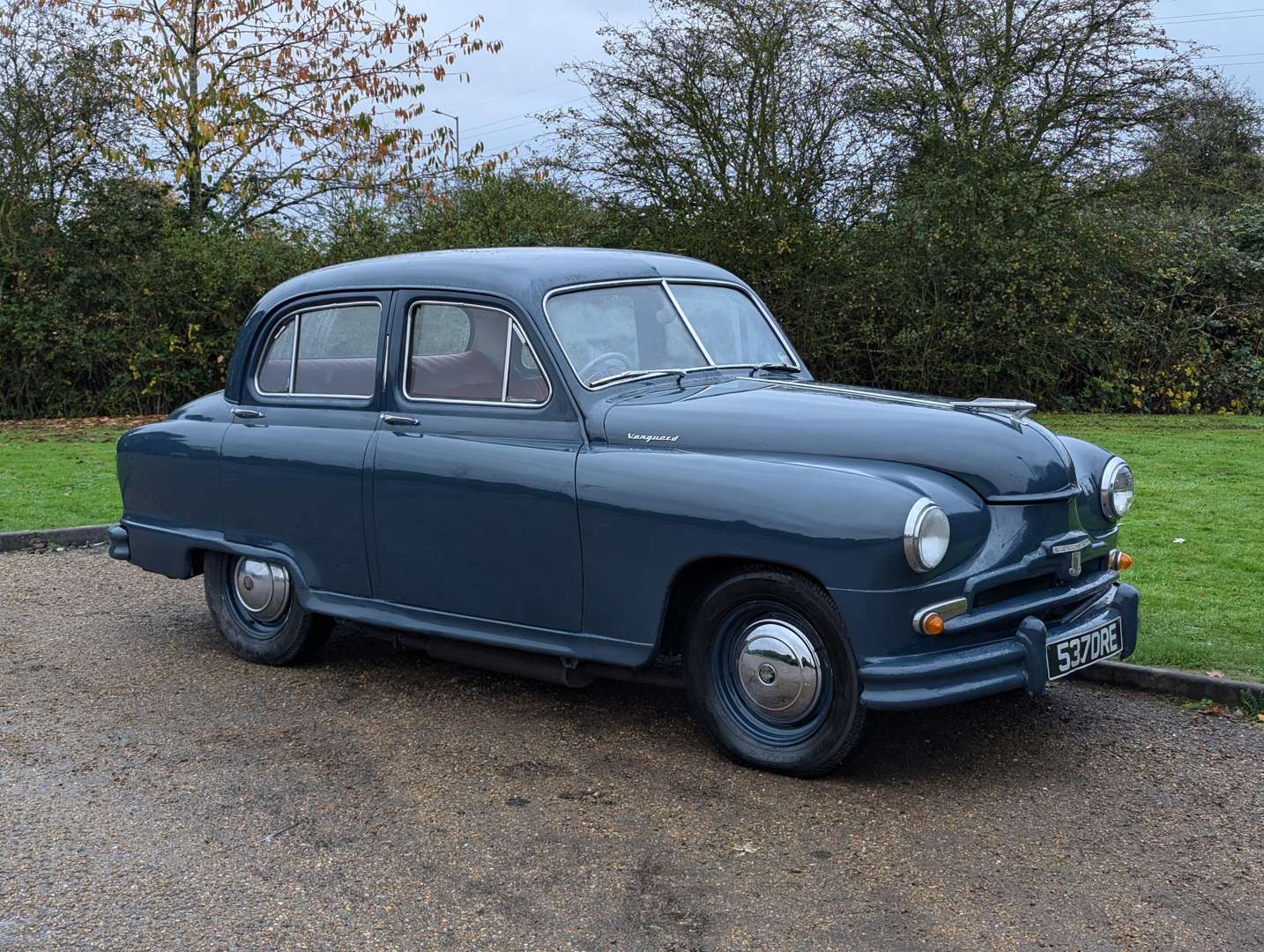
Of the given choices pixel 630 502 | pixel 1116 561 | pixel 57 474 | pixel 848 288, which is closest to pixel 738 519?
pixel 630 502

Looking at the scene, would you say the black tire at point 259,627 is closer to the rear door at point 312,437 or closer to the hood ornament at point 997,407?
the rear door at point 312,437

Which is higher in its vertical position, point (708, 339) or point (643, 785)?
point (708, 339)

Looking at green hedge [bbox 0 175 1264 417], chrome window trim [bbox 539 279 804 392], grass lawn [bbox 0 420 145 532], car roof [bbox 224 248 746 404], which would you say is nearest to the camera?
chrome window trim [bbox 539 279 804 392]

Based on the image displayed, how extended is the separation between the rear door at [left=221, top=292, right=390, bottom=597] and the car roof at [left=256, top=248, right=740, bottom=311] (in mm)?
95

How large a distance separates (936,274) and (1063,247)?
1.59m

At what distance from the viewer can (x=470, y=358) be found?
546 cm

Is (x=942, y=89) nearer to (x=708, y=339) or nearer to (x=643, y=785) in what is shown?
(x=708, y=339)

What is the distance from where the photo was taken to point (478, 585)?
523 cm

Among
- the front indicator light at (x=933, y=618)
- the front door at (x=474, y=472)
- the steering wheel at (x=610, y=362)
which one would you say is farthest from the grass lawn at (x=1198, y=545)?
the front door at (x=474, y=472)

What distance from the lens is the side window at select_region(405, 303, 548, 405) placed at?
529 cm

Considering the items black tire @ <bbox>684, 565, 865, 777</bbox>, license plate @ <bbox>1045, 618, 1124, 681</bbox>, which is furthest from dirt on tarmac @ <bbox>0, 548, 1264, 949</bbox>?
license plate @ <bbox>1045, 618, 1124, 681</bbox>

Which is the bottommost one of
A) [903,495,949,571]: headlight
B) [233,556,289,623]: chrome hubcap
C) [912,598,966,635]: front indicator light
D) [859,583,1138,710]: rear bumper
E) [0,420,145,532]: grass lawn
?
[0,420,145,532]: grass lawn

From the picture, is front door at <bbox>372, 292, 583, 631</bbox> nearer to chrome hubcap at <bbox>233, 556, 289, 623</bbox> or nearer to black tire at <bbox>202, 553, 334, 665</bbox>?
black tire at <bbox>202, 553, 334, 665</bbox>

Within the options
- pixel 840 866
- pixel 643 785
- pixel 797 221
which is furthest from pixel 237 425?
pixel 797 221
